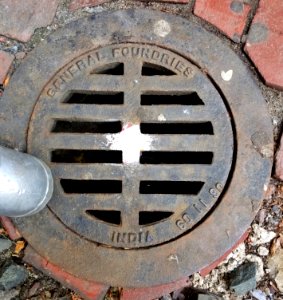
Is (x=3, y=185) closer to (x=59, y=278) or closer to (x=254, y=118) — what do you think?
(x=59, y=278)

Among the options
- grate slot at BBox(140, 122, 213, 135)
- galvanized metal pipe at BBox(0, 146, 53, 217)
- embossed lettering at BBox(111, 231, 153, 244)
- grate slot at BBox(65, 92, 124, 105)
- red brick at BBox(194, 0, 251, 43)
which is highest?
red brick at BBox(194, 0, 251, 43)

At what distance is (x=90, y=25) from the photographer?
1.52m

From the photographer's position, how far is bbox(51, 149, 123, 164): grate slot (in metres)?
1.61

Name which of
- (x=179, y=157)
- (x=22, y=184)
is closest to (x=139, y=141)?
(x=179, y=157)

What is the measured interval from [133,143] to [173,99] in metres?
0.26

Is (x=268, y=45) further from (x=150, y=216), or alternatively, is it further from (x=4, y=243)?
(x=4, y=243)

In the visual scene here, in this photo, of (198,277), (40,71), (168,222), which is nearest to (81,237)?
(168,222)

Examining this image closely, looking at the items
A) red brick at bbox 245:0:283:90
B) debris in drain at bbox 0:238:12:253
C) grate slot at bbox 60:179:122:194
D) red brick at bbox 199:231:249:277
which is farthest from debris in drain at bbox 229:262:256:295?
debris in drain at bbox 0:238:12:253

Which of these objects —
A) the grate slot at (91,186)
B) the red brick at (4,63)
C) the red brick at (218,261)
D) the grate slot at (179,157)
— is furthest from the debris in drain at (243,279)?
the red brick at (4,63)

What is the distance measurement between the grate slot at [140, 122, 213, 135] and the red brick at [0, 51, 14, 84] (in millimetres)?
468

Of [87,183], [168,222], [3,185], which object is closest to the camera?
[3,185]

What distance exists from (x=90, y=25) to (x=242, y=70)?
0.50m

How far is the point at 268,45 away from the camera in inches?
59.3

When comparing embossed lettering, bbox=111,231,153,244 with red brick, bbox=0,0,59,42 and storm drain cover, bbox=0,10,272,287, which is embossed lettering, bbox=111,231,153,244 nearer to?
storm drain cover, bbox=0,10,272,287
